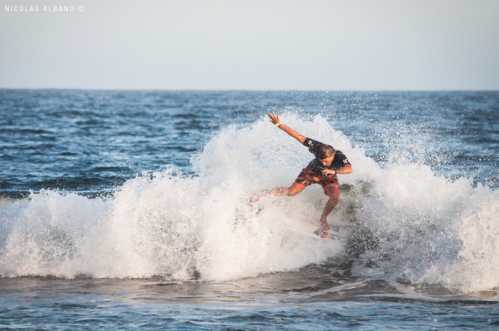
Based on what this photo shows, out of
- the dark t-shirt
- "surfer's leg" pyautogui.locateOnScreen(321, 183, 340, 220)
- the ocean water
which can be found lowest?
the ocean water

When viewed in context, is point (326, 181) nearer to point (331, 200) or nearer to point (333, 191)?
point (333, 191)

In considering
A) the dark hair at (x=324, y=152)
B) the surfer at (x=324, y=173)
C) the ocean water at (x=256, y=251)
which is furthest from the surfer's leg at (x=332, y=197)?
the ocean water at (x=256, y=251)

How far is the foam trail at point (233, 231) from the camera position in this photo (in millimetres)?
10391

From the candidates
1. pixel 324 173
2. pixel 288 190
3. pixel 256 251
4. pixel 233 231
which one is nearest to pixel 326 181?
pixel 324 173

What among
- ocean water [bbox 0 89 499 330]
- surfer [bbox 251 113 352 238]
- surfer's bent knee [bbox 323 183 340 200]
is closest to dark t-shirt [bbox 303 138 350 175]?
surfer [bbox 251 113 352 238]

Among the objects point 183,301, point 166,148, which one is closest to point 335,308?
point 183,301

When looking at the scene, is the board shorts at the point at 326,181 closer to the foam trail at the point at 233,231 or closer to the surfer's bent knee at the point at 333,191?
the surfer's bent knee at the point at 333,191

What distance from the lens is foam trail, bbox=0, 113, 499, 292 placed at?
10.4 metres

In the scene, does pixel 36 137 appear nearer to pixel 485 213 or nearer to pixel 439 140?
pixel 439 140

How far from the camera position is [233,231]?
11.1 metres

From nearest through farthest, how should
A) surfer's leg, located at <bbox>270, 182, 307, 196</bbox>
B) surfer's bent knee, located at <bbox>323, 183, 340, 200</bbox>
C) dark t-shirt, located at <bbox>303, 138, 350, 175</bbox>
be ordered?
dark t-shirt, located at <bbox>303, 138, 350, 175</bbox> < surfer's bent knee, located at <bbox>323, 183, 340, 200</bbox> < surfer's leg, located at <bbox>270, 182, 307, 196</bbox>

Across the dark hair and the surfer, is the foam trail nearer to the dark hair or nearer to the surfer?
the surfer

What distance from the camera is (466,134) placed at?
106ft

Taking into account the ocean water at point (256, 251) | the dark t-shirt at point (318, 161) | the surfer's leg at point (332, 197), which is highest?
the dark t-shirt at point (318, 161)
